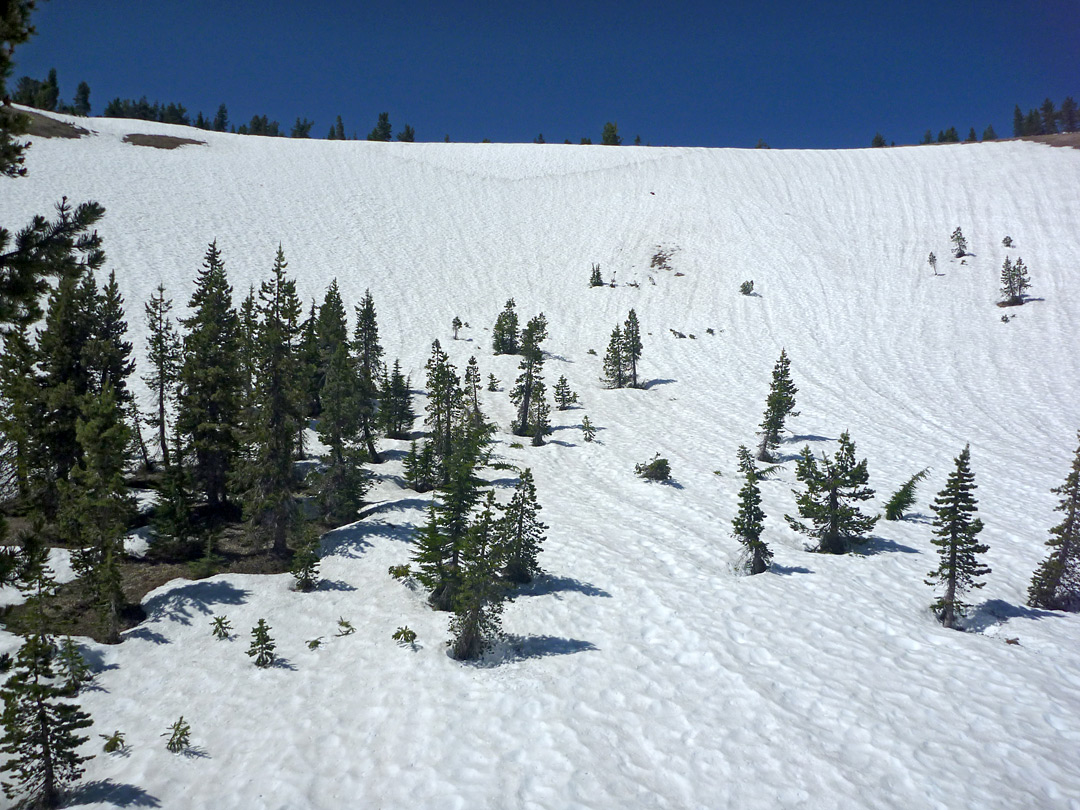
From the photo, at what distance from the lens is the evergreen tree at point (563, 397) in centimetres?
4156

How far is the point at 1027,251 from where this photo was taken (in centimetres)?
6069

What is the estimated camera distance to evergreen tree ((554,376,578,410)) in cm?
4156

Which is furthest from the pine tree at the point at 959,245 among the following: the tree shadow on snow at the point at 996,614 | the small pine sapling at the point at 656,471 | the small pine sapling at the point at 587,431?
the tree shadow on snow at the point at 996,614

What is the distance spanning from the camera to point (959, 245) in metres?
63.2

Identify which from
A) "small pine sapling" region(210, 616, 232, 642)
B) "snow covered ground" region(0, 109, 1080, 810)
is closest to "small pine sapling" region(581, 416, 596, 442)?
"snow covered ground" region(0, 109, 1080, 810)

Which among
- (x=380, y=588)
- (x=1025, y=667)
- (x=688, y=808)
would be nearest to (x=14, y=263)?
(x=688, y=808)

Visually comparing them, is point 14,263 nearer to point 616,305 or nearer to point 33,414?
point 33,414

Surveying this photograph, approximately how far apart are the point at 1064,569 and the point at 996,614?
6.79 ft

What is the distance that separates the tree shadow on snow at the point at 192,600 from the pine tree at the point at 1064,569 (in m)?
22.8

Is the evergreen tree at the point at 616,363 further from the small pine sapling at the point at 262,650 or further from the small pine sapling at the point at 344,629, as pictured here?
the small pine sapling at the point at 262,650

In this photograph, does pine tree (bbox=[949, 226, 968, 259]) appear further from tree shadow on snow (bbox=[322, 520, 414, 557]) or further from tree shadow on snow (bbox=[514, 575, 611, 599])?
tree shadow on snow (bbox=[322, 520, 414, 557])

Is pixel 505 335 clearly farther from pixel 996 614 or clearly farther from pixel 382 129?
pixel 382 129

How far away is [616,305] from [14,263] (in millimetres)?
57095

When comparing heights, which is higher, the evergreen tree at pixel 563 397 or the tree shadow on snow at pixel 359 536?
the evergreen tree at pixel 563 397
